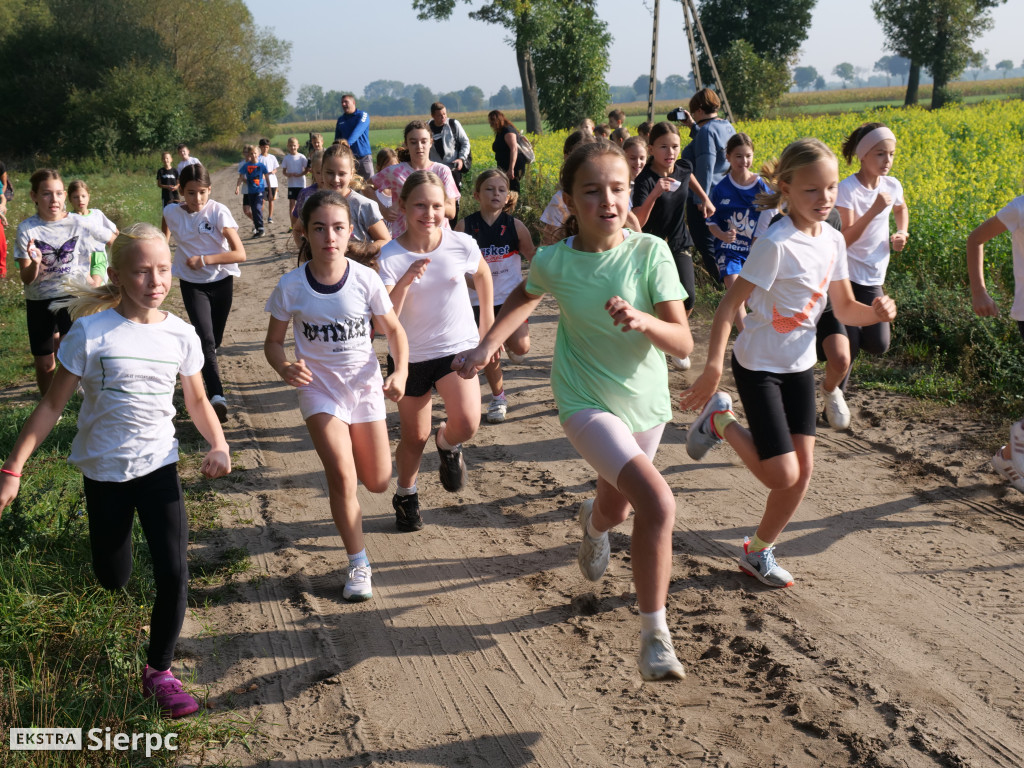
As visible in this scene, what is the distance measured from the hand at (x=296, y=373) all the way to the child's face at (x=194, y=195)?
3733 millimetres

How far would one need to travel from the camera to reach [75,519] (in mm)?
5531

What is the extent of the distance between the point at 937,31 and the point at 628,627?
60.3 m

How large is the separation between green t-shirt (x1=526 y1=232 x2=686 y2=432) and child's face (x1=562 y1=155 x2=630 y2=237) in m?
0.16

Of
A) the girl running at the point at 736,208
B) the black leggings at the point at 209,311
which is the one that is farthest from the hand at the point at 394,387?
the girl running at the point at 736,208

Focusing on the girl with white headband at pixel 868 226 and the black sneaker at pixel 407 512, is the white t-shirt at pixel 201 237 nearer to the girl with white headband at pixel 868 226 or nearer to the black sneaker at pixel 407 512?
the black sneaker at pixel 407 512

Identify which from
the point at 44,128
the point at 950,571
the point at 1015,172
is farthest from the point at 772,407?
the point at 44,128

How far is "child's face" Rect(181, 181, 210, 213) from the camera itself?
24.9ft

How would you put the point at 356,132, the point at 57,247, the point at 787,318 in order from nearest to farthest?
the point at 787,318 → the point at 57,247 → the point at 356,132

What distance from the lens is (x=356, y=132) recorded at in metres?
15.5

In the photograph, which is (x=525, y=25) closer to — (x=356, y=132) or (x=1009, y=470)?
(x=356, y=132)

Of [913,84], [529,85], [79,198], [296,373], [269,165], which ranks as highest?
[913,84]

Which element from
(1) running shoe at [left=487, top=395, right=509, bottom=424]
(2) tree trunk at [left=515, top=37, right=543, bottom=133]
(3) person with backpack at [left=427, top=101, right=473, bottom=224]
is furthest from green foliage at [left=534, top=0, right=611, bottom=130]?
(1) running shoe at [left=487, top=395, right=509, bottom=424]

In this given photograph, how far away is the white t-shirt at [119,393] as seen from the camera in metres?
3.70

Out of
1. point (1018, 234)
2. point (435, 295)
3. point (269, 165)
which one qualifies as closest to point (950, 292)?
point (1018, 234)
